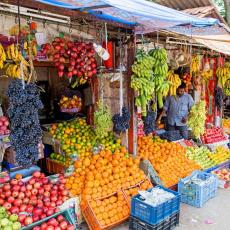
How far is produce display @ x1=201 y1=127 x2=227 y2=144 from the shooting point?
7.04 metres

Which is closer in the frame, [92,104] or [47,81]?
[92,104]

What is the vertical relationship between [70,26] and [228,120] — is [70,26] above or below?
above

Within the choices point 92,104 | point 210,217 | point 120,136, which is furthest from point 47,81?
point 210,217

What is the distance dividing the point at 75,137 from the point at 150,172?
1419mm

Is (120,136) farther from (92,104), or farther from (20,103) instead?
(20,103)

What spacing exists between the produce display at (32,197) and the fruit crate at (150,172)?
1.51 m

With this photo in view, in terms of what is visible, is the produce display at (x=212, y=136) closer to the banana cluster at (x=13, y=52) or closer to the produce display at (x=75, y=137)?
the produce display at (x=75, y=137)

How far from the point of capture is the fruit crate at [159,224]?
385cm

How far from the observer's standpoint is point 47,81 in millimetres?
8273

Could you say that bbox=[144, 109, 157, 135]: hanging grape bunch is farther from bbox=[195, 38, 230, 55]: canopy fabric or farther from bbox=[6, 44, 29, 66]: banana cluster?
bbox=[6, 44, 29, 66]: banana cluster

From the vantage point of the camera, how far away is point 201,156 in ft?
20.7

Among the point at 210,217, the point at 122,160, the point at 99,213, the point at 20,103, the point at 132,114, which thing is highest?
the point at 20,103

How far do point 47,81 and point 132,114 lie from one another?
3.94 meters

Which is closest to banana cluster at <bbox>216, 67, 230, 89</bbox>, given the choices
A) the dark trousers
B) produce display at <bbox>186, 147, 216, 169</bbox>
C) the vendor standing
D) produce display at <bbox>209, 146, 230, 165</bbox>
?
the vendor standing
